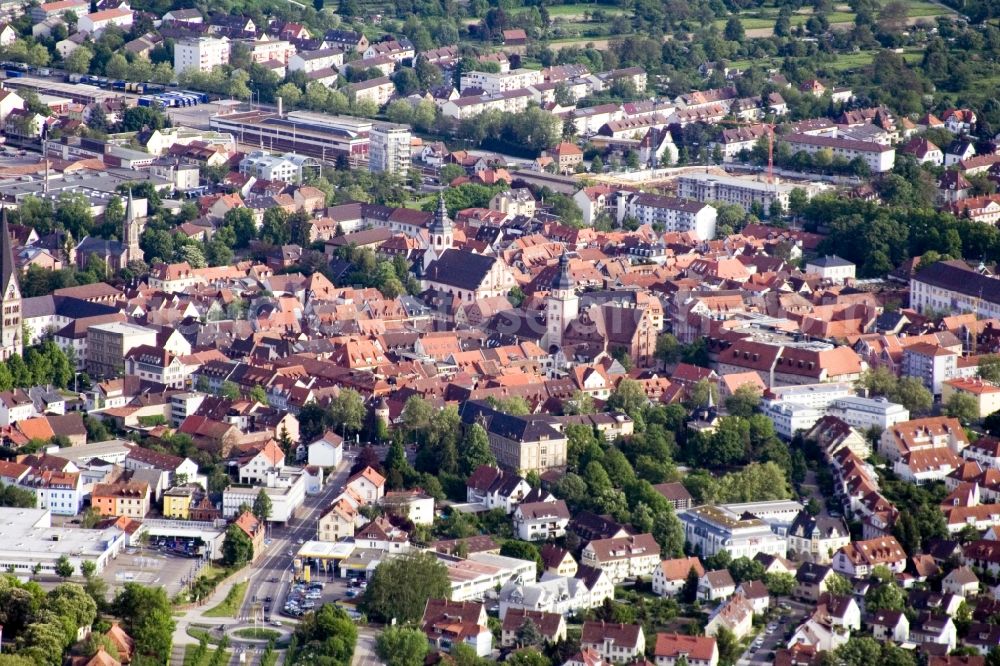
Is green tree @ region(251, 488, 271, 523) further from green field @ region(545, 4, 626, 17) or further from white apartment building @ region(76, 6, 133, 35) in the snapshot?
green field @ region(545, 4, 626, 17)

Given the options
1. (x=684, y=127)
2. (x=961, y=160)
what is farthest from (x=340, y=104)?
(x=961, y=160)

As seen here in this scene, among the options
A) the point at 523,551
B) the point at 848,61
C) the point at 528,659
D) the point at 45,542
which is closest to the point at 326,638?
the point at 528,659

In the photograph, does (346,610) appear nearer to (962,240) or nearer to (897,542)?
(897,542)

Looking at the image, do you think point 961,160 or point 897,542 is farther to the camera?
point 961,160

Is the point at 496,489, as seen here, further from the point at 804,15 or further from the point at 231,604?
the point at 804,15

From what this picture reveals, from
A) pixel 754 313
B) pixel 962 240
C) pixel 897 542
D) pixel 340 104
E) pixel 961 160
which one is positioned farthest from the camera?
pixel 340 104

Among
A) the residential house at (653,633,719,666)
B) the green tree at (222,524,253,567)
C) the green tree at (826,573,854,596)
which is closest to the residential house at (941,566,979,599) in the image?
the green tree at (826,573,854,596)

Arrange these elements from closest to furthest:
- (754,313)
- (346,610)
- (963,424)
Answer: (346,610)
(963,424)
(754,313)
